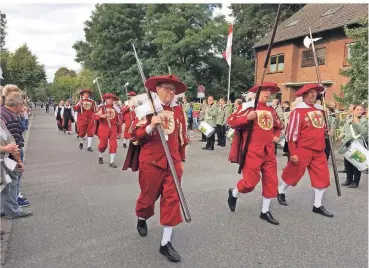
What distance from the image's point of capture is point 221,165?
955 centimetres

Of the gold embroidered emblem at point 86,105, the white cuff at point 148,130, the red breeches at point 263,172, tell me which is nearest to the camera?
the white cuff at point 148,130

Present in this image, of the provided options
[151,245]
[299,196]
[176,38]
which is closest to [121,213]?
[151,245]

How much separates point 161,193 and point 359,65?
1161cm

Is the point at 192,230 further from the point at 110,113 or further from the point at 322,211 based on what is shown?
the point at 110,113

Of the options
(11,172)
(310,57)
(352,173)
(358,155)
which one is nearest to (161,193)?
(11,172)

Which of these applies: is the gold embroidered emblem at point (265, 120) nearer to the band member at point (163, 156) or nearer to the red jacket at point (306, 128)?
the red jacket at point (306, 128)

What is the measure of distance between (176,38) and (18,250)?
28.9m

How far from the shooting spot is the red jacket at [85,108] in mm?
12234

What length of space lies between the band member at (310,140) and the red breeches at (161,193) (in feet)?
7.07

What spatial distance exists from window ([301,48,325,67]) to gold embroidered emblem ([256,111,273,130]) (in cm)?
2115

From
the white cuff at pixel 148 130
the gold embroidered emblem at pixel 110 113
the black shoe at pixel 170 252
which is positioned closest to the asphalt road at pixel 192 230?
the black shoe at pixel 170 252

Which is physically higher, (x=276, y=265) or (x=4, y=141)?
(x=4, y=141)

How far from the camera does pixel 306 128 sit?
18.2 feet

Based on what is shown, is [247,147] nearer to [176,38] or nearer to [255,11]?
[176,38]
